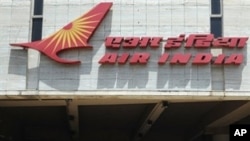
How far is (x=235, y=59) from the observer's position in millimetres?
14578

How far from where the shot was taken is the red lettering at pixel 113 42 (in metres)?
14.6

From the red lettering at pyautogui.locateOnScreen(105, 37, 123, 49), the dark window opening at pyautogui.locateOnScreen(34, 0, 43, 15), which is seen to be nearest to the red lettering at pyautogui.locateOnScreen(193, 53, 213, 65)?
the red lettering at pyautogui.locateOnScreen(105, 37, 123, 49)

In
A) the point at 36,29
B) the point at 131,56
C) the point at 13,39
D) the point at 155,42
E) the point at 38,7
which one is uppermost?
the point at 38,7

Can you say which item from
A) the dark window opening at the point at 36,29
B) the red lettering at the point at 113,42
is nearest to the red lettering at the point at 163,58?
the red lettering at the point at 113,42

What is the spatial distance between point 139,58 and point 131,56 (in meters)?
0.26

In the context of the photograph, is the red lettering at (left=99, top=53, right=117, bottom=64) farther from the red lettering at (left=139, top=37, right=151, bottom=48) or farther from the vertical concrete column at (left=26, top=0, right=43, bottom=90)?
the vertical concrete column at (left=26, top=0, right=43, bottom=90)

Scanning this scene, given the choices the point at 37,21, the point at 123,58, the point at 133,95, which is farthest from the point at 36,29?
the point at 133,95

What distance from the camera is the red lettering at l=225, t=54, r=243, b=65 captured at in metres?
14.5

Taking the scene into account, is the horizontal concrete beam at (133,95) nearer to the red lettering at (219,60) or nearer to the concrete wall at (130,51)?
the concrete wall at (130,51)

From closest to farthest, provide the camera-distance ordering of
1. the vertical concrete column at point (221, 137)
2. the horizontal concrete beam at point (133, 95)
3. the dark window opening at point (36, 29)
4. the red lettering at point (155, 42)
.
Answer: the horizontal concrete beam at point (133, 95), the red lettering at point (155, 42), the dark window opening at point (36, 29), the vertical concrete column at point (221, 137)

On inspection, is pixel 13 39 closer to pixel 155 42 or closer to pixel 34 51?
pixel 34 51

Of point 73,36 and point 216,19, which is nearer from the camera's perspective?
point 73,36

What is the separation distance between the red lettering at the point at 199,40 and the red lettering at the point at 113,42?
1.90m

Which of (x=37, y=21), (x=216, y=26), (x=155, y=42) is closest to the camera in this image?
(x=155, y=42)
